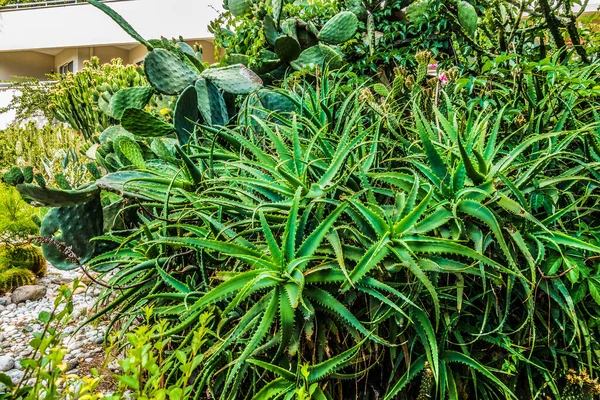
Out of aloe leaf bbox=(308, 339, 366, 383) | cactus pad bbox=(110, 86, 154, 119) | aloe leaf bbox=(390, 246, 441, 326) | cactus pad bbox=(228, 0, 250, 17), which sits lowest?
aloe leaf bbox=(308, 339, 366, 383)

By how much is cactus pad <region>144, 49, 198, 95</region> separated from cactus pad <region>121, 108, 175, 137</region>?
26cm

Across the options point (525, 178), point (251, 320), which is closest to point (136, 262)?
point (251, 320)

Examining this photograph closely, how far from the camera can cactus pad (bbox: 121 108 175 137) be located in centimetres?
204

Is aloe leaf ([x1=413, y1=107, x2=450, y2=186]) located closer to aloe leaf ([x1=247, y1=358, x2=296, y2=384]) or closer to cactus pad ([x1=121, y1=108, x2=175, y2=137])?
aloe leaf ([x1=247, y1=358, x2=296, y2=384])

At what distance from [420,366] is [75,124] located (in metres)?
7.65

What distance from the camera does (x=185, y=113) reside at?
7.14 ft

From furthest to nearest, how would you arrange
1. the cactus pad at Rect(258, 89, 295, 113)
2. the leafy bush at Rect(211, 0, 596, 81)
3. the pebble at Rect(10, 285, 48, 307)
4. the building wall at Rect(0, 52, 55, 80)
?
the building wall at Rect(0, 52, 55, 80) → the pebble at Rect(10, 285, 48, 307) → the leafy bush at Rect(211, 0, 596, 81) → the cactus pad at Rect(258, 89, 295, 113)

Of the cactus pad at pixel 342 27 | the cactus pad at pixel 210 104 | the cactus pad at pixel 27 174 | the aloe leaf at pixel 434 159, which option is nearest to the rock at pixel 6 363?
the cactus pad at pixel 27 174

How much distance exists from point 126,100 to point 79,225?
886mm

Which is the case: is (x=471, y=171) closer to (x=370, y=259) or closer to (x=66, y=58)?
(x=370, y=259)

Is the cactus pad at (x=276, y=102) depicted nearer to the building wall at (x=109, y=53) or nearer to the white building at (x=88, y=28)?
the white building at (x=88, y=28)

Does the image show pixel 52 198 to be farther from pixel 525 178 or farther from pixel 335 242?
pixel 525 178

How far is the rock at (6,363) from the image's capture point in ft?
6.42

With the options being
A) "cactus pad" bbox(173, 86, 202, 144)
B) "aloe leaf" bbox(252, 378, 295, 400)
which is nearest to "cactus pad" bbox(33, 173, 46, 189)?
"cactus pad" bbox(173, 86, 202, 144)
